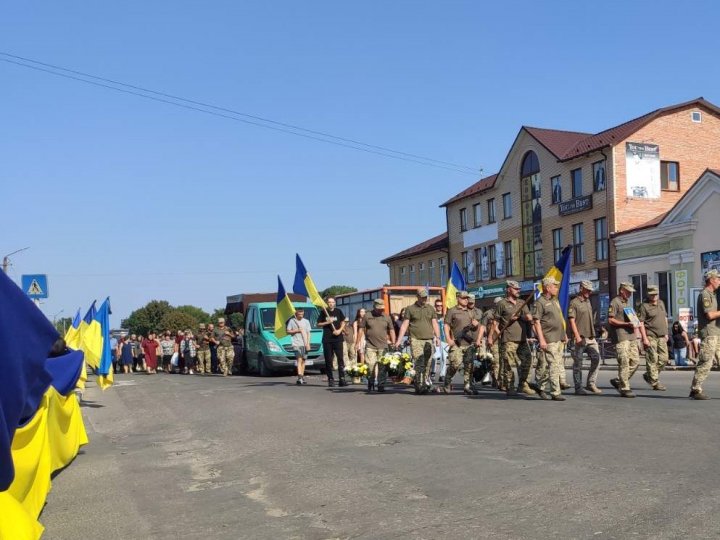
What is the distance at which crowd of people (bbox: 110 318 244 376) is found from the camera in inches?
984

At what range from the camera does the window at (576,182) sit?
4138cm

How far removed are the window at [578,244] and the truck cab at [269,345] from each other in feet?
65.8

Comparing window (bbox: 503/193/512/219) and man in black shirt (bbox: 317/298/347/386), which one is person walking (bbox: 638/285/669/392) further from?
window (bbox: 503/193/512/219)

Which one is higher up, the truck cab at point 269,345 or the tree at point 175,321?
the tree at point 175,321

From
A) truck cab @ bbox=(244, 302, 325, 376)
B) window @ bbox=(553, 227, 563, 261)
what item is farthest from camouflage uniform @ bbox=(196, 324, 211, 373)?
window @ bbox=(553, 227, 563, 261)

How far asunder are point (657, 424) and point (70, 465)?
627cm

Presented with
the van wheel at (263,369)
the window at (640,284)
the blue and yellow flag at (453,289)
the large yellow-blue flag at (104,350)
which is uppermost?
the window at (640,284)

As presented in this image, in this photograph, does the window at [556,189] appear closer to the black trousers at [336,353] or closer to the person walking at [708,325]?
the black trousers at [336,353]

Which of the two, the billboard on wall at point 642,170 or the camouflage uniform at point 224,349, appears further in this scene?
the billboard on wall at point 642,170

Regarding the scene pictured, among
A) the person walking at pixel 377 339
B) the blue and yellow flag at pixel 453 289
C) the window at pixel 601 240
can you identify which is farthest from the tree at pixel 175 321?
the person walking at pixel 377 339

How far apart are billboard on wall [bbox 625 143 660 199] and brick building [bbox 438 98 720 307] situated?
0.16 ft

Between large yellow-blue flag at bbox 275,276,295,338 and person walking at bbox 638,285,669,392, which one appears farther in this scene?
large yellow-blue flag at bbox 275,276,295,338

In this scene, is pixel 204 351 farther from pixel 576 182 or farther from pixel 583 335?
pixel 576 182

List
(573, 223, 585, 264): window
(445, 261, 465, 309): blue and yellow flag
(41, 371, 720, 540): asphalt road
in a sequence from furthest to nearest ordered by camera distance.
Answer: (573, 223, 585, 264): window < (445, 261, 465, 309): blue and yellow flag < (41, 371, 720, 540): asphalt road
